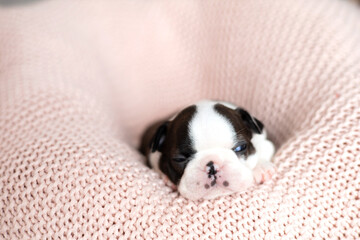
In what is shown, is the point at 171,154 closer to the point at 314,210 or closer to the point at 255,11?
the point at 314,210

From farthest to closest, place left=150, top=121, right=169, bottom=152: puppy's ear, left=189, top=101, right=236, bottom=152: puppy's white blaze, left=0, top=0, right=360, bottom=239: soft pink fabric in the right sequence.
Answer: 1. left=150, top=121, right=169, bottom=152: puppy's ear
2. left=189, top=101, right=236, bottom=152: puppy's white blaze
3. left=0, top=0, right=360, bottom=239: soft pink fabric

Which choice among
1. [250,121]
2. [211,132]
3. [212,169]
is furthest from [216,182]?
[250,121]

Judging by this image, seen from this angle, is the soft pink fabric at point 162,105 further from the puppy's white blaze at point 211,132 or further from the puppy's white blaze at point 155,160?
the puppy's white blaze at point 211,132

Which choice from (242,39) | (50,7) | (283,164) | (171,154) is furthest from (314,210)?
(50,7)

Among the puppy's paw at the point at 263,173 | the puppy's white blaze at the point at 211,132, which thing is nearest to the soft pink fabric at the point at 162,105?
the puppy's paw at the point at 263,173

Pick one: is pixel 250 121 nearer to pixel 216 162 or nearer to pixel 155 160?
pixel 216 162

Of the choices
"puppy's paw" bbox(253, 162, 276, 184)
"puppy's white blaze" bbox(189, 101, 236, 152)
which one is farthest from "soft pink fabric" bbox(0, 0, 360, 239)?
"puppy's white blaze" bbox(189, 101, 236, 152)

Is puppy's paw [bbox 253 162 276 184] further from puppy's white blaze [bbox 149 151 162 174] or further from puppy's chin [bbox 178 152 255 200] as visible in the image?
puppy's white blaze [bbox 149 151 162 174]
